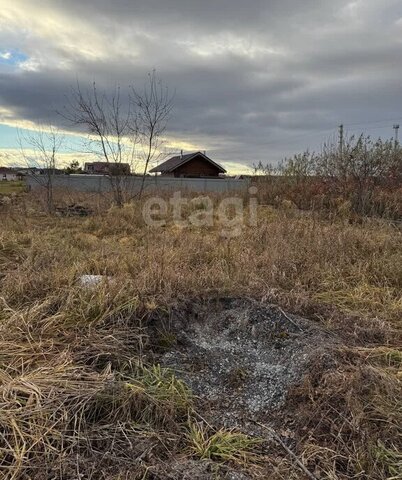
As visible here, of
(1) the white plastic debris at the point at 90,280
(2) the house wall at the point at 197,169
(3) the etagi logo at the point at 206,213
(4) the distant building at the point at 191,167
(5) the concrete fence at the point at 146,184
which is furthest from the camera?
(2) the house wall at the point at 197,169

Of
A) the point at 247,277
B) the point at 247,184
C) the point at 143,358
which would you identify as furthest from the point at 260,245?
the point at 247,184

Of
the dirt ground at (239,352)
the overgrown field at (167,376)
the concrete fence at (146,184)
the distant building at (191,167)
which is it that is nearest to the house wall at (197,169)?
the distant building at (191,167)

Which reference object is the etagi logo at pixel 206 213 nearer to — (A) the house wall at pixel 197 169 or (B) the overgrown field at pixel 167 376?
(B) the overgrown field at pixel 167 376

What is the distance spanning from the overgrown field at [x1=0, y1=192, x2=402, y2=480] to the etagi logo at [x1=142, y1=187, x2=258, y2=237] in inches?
94.8

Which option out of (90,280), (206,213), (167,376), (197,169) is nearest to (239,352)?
(167,376)

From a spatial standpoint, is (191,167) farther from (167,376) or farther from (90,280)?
(167,376)

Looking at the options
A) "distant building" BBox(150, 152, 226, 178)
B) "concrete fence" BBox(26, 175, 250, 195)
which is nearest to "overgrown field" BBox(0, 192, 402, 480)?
"concrete fence" BBox(26, 175, 250, 195)

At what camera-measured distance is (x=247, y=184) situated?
1284cm

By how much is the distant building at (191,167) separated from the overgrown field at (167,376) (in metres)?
28.1

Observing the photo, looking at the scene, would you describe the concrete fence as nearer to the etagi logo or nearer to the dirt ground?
the etagi logo

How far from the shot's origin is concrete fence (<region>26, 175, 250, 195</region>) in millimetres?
12108

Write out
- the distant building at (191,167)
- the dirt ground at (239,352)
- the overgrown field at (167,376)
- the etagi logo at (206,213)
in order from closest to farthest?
the overgrown field at (167,376), the dirt ground at (239,352), the etagi logo at (206,213), the distant building at (191,167)

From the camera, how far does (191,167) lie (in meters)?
33.3

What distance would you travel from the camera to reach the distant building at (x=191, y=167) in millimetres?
32250
